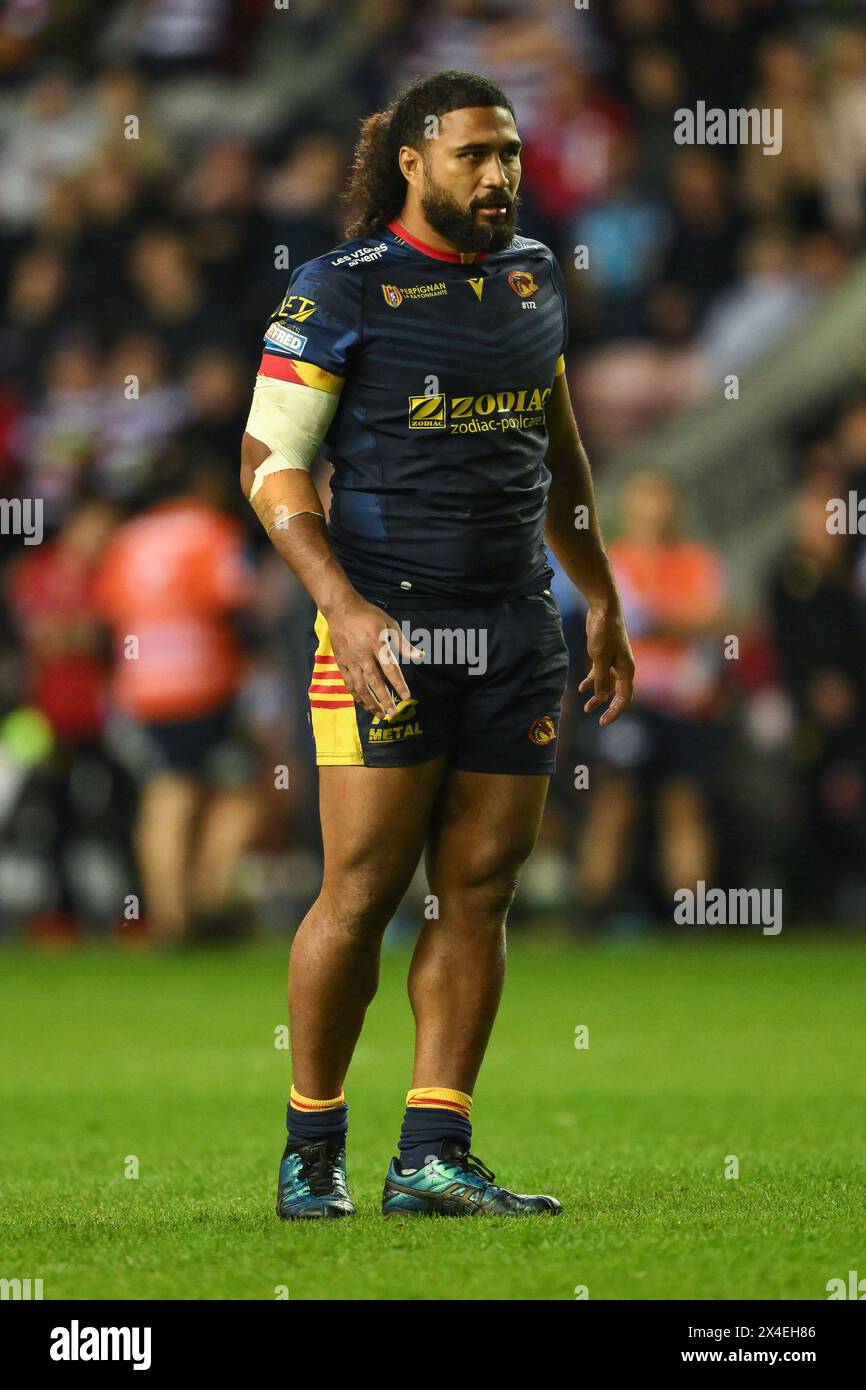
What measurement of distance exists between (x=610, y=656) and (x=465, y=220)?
3.61 ft

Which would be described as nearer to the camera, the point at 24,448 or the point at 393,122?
the point at 393,122

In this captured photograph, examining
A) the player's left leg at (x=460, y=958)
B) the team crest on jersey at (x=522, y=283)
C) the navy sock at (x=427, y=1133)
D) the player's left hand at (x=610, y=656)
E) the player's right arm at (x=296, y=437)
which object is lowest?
the navy sock at (x=427, y=1133)

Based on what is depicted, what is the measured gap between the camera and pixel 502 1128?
629 cm

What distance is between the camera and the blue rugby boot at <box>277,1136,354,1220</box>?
4734 mm

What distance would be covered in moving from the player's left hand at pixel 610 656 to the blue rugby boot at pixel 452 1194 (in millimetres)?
1096

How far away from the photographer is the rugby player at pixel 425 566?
4711 millimetres

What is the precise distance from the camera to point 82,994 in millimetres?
9773

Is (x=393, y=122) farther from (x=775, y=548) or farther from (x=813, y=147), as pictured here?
(x=813, y=147)

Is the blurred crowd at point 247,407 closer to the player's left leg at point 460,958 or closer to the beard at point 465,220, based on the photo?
the player's left leg at point 460,958

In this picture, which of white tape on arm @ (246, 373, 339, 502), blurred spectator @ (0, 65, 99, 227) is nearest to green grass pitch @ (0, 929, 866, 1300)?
Answer: white tape on arm @ (246, 373, 339, 502)

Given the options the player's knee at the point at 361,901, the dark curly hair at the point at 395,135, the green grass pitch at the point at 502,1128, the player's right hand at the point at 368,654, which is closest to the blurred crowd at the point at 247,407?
the green grass pitch at the point at 502,1128

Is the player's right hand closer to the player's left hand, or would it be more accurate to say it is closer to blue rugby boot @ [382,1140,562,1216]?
the player's left hand
